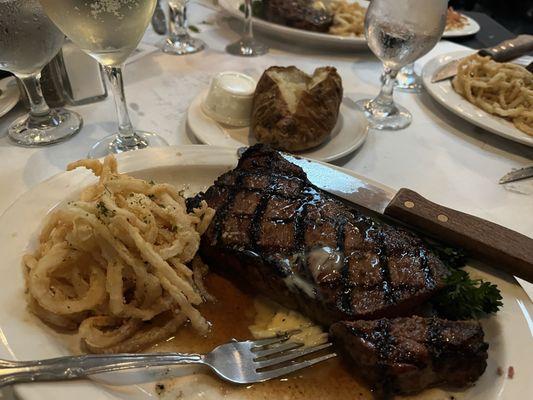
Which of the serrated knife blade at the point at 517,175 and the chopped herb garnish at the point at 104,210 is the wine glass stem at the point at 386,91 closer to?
the serrated knife blade at the point at 517,175

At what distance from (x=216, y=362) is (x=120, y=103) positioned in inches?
59.3

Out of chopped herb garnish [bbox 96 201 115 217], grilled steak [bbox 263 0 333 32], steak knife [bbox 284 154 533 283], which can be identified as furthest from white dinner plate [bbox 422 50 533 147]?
chopped herb garnish [bbox 96 201 115 217]

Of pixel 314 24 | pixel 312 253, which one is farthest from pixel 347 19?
pixel 312 253

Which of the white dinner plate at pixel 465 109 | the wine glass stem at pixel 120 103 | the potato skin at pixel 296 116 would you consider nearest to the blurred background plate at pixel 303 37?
the white dinner plate at pixel 465 109

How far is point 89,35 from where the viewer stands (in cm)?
205

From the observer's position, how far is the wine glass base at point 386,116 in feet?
9.82

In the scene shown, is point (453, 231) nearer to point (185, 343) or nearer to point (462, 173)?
point (462, 173)

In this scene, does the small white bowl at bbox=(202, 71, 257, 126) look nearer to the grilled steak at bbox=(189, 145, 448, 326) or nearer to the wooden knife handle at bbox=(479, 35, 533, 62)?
the grilled steak at bbox=(189, 145, 448, 326)

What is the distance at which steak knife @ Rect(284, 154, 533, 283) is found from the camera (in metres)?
1.76

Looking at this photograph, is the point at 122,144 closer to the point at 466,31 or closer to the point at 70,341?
the point at 70,341

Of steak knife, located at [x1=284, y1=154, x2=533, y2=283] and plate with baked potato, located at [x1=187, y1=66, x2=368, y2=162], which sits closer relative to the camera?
steak knife, located at [x1=284, y1=154, x2=533, y2=283]

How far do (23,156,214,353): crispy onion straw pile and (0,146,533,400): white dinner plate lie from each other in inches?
2.6

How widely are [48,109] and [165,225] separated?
4.45ft

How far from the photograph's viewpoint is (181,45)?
3820 millimetres
